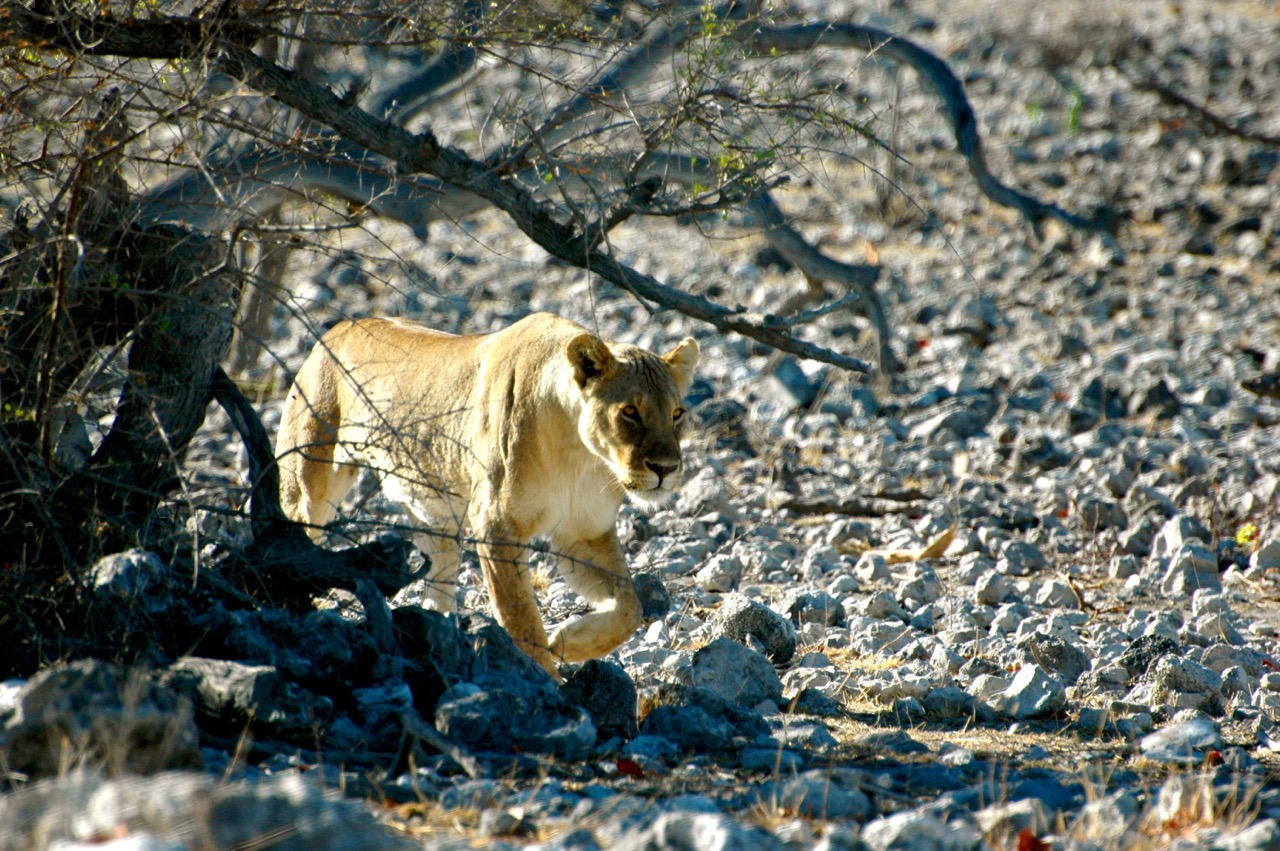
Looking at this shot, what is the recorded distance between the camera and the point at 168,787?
291 centimetres

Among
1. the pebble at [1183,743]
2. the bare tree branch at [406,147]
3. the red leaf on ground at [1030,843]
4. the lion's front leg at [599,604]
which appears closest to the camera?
the red leaf on ground at [1030,843]

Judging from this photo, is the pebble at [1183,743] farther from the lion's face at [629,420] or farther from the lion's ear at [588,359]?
the lion's ear at [588,359]

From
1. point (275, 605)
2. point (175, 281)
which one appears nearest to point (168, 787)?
point (275, 605)

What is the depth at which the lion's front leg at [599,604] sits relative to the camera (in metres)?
5.75

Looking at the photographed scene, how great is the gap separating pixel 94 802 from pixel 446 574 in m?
4.47

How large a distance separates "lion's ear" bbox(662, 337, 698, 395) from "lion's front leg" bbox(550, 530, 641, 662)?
79 centimetres

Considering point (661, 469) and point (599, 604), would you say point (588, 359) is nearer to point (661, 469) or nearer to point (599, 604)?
point (661, 469)

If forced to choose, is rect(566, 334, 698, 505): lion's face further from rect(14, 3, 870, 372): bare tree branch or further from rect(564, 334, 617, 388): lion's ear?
rect(14, 3, 870, 372): bare tree branch

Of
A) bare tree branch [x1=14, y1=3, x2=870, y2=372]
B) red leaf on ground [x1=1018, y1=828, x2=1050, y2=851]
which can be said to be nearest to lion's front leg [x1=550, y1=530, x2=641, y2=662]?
bare tree branch [x1=14, y1=3, x2=870, y2=372]

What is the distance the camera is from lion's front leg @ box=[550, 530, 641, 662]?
5.75 meters

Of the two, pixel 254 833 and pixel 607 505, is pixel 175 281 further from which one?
pixel 254 833

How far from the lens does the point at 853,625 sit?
6.60 metres

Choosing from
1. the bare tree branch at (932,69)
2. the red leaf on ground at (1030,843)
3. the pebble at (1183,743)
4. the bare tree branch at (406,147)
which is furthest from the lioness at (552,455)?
the bare tree branch at (932,69)

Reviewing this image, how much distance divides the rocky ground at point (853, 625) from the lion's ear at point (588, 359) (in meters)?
0.77
